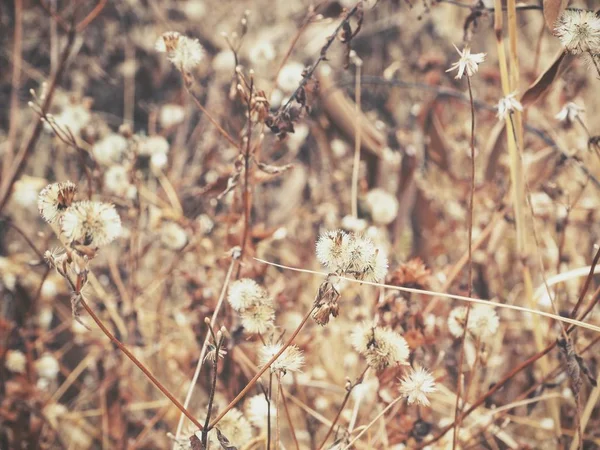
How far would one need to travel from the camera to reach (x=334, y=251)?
2.35ft

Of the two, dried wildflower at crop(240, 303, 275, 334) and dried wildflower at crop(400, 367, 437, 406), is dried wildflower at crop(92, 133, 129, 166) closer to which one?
dried wildflower at crop(240, 303, 275, 334)

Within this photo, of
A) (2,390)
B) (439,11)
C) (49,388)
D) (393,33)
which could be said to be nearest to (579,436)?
(2,390)

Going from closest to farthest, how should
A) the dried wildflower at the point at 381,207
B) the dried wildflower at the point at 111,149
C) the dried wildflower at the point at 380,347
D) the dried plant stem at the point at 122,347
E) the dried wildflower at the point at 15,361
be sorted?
1. the dried plant stem at the point at 122,347
2. the dried wildflower at the point at 380,347
3. the dried wildflower at the point at 15,361
4. the dried wildflower at the point at 381,207
5. the dried wildflower at the point at 111,149

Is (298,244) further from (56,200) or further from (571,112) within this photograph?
(56,200)

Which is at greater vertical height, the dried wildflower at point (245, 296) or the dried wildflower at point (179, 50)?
the dried wildflower at point (179, 50)

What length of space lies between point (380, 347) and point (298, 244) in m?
1.13

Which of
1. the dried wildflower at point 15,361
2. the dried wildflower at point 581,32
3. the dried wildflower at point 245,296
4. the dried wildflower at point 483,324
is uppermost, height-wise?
the dried wildflower at point 581,32

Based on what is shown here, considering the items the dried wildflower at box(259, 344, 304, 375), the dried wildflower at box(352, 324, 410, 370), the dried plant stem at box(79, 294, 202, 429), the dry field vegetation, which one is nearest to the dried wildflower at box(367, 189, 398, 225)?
the dry field vegetation

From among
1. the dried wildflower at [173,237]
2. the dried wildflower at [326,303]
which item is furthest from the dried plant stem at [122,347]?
the dried wildflower at [173,237]

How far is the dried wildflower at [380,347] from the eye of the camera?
831mm

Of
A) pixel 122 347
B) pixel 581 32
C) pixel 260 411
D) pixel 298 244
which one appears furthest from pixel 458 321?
pixel 298 244

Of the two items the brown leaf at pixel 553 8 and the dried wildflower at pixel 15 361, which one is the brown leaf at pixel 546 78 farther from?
the dried wildflower at pixel 15 361

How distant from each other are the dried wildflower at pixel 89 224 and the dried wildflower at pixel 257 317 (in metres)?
0.26

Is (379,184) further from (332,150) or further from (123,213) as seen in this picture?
(123,213)
